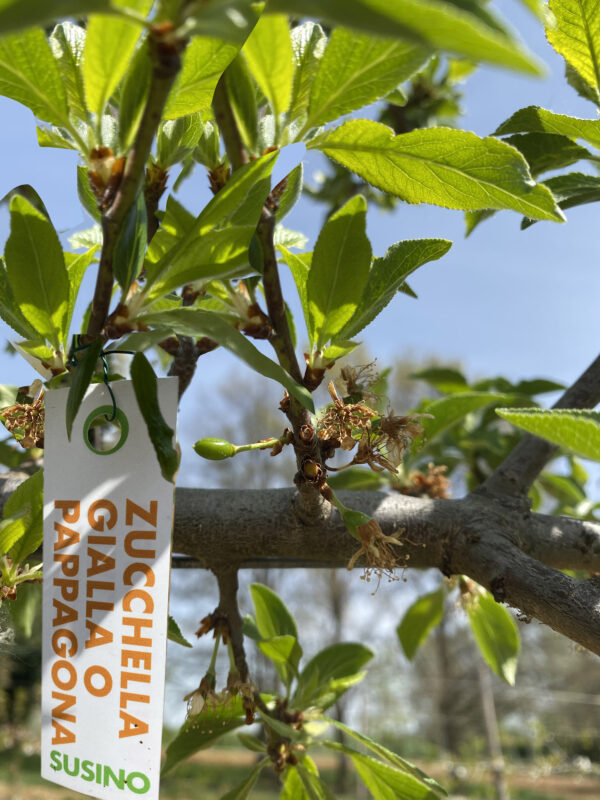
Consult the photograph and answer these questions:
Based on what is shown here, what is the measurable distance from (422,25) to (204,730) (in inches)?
35.6

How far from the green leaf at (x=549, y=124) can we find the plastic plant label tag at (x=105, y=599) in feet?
1.51

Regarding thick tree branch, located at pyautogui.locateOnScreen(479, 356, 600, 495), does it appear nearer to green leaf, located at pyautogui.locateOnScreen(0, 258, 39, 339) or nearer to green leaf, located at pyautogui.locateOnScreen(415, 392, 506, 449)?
green leaf, located at pyautogui.locateOnScreen(415, 392, 506, 449)

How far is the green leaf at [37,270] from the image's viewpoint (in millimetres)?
520

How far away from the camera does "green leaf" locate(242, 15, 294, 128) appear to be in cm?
43

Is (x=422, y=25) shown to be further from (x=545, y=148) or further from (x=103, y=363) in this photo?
(x=545, y=148)

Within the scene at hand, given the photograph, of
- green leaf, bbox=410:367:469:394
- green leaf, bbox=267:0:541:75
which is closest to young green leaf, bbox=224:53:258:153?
green leaf, bbox=267:0:541:75

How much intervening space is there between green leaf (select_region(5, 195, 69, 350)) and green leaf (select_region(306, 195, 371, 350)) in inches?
8.6

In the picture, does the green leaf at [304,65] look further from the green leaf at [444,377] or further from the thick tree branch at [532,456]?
the green leaf at [444,377]

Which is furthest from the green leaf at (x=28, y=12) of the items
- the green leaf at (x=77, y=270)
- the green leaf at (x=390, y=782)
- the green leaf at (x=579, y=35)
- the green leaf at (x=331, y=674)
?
the green leaf at (x=331, y=674)

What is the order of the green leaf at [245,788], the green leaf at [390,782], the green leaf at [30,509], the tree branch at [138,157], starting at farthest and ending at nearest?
1. the green leaf at [245,788]
2. the green leaf at [390,782]
3. the green leaf at [30,509]
4. the tree branch at [138,157]

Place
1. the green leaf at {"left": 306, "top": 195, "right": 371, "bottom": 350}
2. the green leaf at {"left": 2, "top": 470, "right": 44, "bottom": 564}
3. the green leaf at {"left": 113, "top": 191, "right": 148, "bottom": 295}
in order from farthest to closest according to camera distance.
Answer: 1. the green leaf at {"left": 2, "top": 470, "right": 44, "bottom": 564}
2. the green leaf at {"left": 306, "top": 195, "right": 371, "bottom": 350}
3. the green leaf at {"left": 113, "top": 191, "right": 148, "bottom": 295}

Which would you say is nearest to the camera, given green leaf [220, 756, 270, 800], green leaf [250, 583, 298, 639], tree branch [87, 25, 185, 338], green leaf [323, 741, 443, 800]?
tree branch [87, 25, 185, 338]

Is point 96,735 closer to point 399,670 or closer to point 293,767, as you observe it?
point 293,767

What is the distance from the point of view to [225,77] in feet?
1.56
